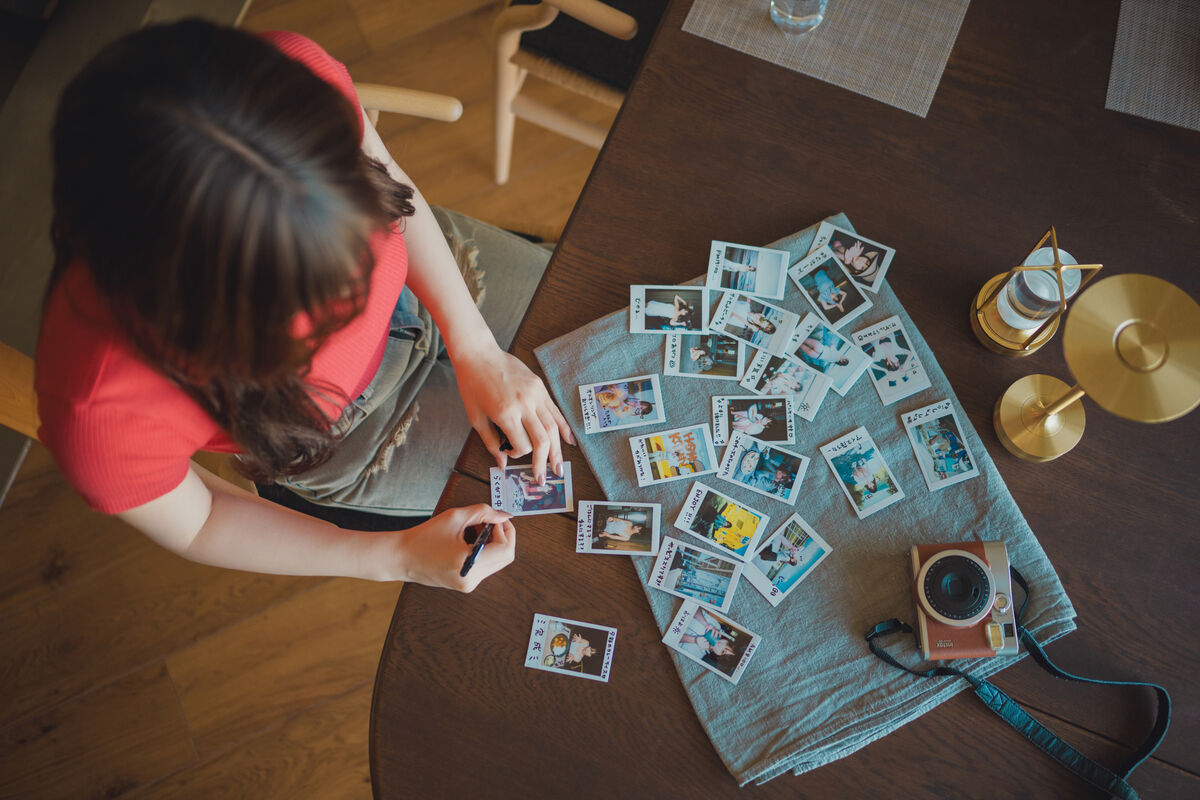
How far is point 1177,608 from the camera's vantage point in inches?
37.5

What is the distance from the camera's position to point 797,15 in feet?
3.89

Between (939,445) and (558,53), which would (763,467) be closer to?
(939,445)

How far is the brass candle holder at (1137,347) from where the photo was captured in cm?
78

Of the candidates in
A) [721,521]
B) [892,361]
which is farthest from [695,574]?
[892,361]

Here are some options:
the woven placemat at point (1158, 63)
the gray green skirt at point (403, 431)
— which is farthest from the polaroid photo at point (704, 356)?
the woven placemat at point (1158, 63)

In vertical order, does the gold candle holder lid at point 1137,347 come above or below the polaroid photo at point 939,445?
above

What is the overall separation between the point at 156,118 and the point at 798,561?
→ 867mm

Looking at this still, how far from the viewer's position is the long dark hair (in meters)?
0.61

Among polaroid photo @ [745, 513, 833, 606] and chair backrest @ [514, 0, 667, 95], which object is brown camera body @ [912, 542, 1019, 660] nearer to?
polaroid photo @ [745, 513, 833, 606]

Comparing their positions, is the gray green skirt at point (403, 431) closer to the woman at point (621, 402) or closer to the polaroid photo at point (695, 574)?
the woman at point (621, 402)

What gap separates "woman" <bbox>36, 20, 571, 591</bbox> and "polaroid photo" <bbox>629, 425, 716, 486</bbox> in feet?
0.40

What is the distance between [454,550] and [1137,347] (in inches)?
33.3

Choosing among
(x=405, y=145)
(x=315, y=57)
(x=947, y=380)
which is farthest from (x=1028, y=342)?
(x=405, y=145)

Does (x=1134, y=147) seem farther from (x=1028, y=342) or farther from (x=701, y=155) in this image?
(x=701, y=155)
